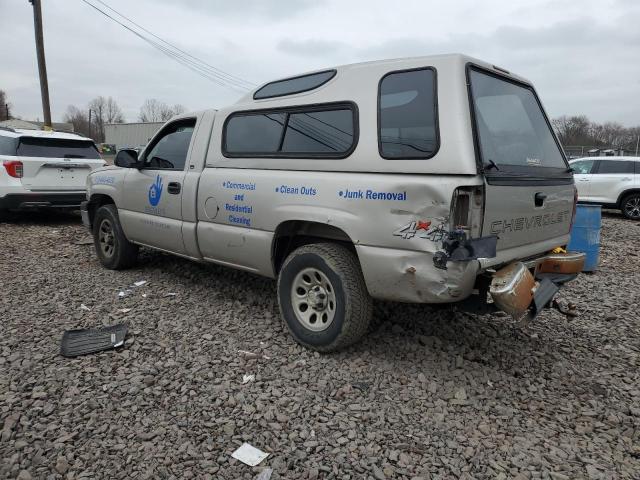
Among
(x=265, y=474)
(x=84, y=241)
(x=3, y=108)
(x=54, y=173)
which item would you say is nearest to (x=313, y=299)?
(x=265, y=474)

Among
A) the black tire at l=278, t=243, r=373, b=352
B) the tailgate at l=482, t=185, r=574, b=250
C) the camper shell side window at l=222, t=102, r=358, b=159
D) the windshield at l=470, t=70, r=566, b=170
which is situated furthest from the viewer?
the camper shell side window at l=222, t=102, r=358, b=159

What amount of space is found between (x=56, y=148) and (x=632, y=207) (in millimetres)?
13533

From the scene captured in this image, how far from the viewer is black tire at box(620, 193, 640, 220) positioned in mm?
12141

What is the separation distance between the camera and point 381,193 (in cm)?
298

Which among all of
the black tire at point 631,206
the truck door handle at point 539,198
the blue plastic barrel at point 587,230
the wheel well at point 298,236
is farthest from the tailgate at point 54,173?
the black tire at point 631,206

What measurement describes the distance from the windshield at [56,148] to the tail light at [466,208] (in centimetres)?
800

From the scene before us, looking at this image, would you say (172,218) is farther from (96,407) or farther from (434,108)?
(434,108)

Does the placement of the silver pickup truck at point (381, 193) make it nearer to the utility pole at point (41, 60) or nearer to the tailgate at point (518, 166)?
the tailgate at point (518, 166)

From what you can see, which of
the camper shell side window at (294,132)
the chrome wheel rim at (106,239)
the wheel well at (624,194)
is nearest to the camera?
the camper shell side window at (294,132)

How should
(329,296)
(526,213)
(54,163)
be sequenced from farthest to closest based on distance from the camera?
(54,163) → (329,296) → (526,213)

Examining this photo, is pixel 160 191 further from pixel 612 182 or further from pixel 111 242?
pixel 612 182

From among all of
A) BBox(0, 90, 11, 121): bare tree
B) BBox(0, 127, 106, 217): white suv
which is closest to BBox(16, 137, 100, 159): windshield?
BBox(0, 127, 106, 217): white suv

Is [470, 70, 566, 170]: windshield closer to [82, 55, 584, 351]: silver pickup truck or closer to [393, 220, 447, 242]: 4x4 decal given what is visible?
[82, 55, 584, 351]: silver pickup truck

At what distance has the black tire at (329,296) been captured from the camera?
10.7 ft
